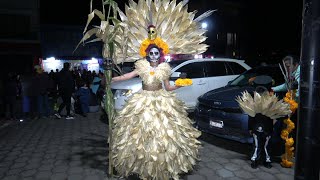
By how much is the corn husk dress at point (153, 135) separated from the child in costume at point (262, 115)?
1196mm

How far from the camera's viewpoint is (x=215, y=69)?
9.53 metres

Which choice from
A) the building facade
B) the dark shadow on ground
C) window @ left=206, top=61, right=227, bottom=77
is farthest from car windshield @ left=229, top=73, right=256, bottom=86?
the building facade

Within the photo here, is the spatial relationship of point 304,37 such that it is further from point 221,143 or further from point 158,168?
point 221,143

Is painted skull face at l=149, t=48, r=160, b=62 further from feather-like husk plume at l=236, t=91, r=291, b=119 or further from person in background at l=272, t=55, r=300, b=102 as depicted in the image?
person in background at l=272, t=55, r=300, b=102

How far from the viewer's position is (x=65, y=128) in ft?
28.5

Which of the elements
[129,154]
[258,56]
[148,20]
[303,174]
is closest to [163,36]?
[148,20]

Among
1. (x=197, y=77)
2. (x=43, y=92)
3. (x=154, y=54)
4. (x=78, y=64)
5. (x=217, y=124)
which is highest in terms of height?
(x=78, y=64)

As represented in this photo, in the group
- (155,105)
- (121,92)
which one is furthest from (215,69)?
(155,105)

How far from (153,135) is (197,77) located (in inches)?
205

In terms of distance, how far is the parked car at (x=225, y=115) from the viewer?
554 centimetres

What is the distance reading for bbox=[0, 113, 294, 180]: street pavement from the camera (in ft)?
16.1

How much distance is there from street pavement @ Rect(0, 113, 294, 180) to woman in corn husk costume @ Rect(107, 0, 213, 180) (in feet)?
2.02

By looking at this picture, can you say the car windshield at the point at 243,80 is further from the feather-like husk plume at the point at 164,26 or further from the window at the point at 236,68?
the feather-like husk plume at the point at 164,26

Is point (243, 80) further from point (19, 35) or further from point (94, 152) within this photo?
point (19, 35)
